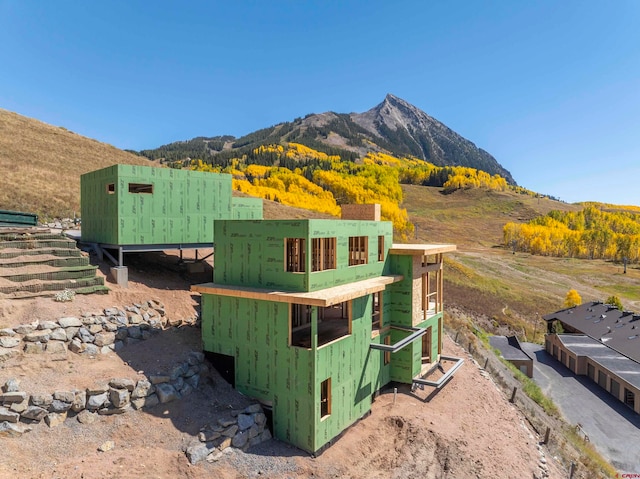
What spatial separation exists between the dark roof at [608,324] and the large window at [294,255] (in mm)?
42865

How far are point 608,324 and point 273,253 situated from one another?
174 feet

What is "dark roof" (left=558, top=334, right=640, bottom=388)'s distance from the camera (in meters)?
36.6

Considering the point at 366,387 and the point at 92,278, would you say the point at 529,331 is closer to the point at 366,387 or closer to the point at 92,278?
the point at 366,387

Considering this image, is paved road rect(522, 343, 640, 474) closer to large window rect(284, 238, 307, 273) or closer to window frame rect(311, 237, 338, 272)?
window frame rect(311, 237, 338, 272)

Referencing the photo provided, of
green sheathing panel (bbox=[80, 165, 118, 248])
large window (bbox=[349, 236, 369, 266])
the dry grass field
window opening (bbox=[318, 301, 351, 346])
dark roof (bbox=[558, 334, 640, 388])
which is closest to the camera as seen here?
window opening (bbox=[318, 301, 351, 346])

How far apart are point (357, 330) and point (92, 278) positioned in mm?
13199

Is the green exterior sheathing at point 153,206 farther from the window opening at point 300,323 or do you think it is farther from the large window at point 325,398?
the large window at point 325,398

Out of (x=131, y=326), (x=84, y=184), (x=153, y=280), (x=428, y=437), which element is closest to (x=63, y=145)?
(x=84, y=184)

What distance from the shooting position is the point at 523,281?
83.1 m

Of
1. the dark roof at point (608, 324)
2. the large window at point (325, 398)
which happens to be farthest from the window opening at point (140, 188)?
the dark roof at point (608, 324)

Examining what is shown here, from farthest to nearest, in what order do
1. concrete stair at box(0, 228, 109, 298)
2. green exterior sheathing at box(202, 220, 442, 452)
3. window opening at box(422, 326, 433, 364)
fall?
window opening at box(422, 326, 433, 364), concrete stair at box(0, 228, 109, 298), green exterior sheathing at box(202, 220, 442, 452)

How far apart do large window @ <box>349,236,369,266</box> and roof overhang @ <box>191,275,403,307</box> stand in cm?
198

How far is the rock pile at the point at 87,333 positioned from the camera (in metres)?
14.4

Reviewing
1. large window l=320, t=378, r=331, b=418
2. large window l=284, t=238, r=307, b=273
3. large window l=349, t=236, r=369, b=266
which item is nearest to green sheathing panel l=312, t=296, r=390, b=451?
large window l=320, t=378, r=331, b=418
